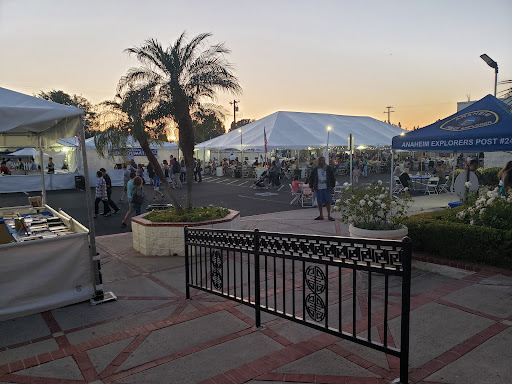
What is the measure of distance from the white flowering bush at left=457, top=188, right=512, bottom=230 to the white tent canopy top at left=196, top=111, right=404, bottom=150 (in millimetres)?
16520

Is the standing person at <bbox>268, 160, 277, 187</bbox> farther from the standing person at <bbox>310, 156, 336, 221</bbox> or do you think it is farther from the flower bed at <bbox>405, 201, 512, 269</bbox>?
the flower bed at <bbox>405, 201, 512, 269</bbox>

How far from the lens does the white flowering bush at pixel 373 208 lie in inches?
235

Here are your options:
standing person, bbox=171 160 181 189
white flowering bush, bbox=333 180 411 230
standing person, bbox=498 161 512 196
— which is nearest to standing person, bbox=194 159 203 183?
standing person, bbox=171 160 181 189

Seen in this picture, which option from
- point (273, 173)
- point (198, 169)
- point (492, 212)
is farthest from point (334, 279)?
point (198, 169)

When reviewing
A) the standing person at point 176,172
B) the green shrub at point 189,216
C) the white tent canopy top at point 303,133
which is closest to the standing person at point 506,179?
the green shrub at point 189,216

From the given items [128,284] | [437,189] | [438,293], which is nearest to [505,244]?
[438,293]

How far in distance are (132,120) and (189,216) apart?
251 cm

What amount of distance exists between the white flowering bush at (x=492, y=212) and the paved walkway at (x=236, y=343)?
0.88 meters

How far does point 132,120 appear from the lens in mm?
8305

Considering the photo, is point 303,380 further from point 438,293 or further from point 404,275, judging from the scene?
point 438,293

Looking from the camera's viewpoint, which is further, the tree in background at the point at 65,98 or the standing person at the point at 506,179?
the tree in background at the point at 65,98

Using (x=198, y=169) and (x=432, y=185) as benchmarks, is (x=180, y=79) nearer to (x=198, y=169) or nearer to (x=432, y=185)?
(x=432, y=185)

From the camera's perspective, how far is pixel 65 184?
22375 millimetres

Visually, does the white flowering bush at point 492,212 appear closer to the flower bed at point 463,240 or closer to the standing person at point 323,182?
the flower bed at point 463,240
